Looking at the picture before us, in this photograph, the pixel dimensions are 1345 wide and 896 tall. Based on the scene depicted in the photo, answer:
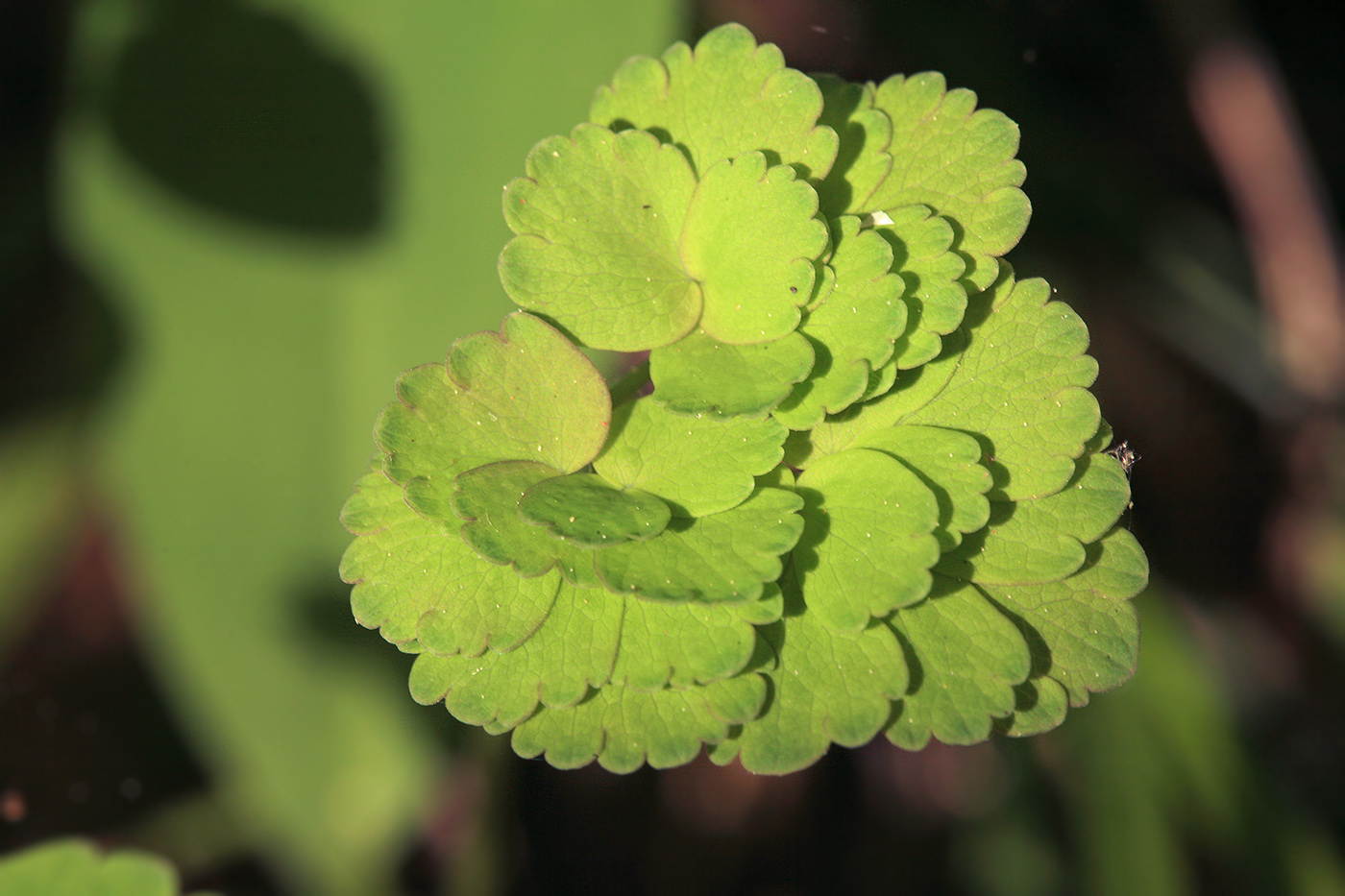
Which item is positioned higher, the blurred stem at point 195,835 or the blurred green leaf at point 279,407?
the blurred green leaf at point 279,407

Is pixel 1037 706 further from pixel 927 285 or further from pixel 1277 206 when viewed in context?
pixel 1277 206

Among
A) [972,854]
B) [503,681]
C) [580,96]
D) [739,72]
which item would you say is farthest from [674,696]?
[972,854]

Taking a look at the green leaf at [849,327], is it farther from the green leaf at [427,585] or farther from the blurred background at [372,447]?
the blurred background at [372,447]

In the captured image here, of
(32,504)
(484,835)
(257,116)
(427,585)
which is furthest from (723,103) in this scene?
(32,504)

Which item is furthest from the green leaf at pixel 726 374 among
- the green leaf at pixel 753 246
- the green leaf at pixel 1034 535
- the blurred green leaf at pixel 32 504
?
the blurred green leaf at pixel 32 504

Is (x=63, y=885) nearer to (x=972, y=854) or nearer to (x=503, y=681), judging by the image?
(x=503, y=681)
